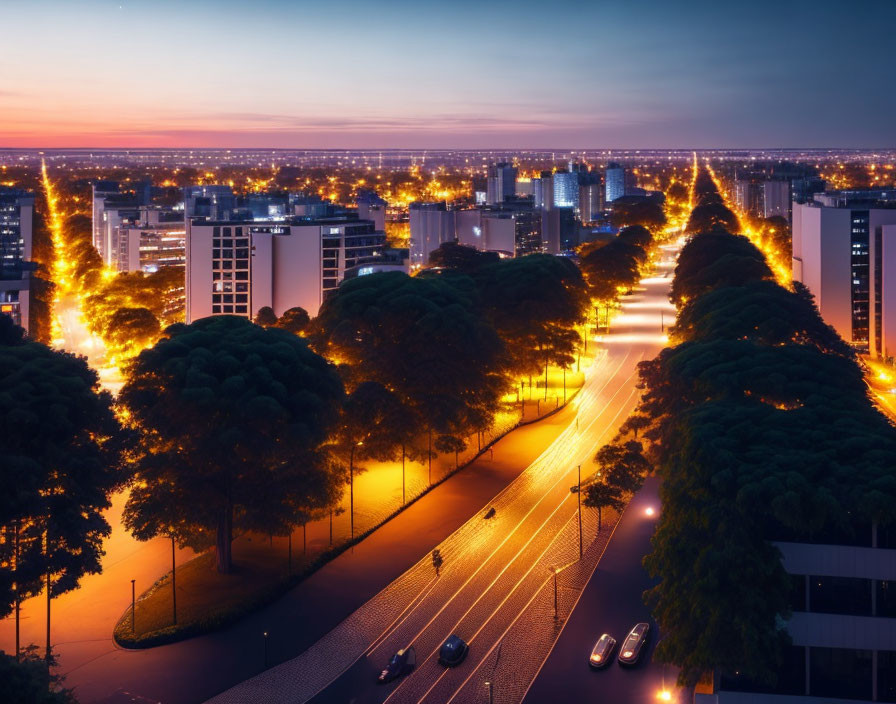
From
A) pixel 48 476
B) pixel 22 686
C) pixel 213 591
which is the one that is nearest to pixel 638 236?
pixel 213 591

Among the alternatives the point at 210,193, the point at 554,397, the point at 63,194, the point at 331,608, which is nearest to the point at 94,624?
the point at 331,608

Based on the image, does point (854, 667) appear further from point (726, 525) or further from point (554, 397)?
point (554, 397)

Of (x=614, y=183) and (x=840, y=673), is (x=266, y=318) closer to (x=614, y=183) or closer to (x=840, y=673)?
(x=840, y=673)

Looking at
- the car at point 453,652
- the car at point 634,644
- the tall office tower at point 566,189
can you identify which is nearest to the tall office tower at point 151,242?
the car at point 453,652

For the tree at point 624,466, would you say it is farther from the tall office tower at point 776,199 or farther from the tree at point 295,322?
the tall office tower at point 776,199

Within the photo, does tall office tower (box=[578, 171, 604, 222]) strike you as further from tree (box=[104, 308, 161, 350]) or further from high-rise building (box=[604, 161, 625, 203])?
tree (box=[104, 308, 161, 350])

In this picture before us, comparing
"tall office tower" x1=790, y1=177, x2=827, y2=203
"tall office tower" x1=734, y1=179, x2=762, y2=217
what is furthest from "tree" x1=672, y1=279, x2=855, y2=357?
"tall office tower" x1=734, y1=179, x2=762, y2=217
